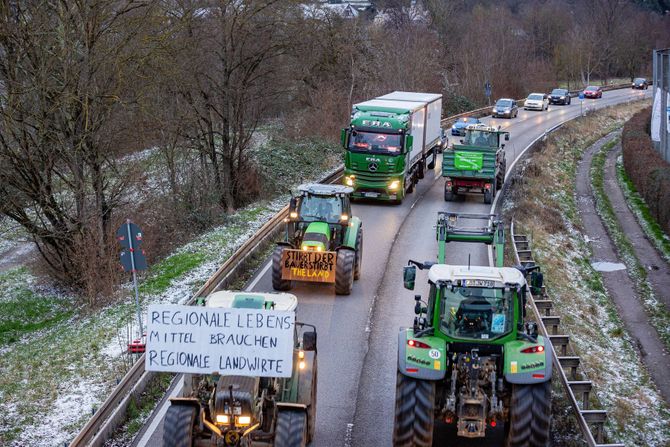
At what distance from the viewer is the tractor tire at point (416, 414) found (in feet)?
38.8

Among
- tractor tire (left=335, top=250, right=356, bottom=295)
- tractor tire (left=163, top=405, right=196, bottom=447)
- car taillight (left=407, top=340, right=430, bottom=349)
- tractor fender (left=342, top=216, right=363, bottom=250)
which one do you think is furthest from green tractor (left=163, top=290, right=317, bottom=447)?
tractor fender (left=342, top=216, right=363, bottom=250)

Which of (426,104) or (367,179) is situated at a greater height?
(426,104)

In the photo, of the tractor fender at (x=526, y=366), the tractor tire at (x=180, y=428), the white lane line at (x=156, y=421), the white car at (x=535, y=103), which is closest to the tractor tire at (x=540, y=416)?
the tractor fender at (x=526, y=366)

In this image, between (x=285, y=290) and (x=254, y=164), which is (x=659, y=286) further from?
(x=254, y=164)

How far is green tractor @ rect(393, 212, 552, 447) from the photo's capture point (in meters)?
11.7

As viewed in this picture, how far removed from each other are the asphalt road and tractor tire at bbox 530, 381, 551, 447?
1377 mm

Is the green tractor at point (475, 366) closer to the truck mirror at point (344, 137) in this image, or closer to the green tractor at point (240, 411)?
the green tractor at point (240, 411)

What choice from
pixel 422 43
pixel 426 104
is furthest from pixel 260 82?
pixel 422 43

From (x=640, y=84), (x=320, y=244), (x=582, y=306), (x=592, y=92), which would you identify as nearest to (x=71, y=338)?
(x=320, y=244)

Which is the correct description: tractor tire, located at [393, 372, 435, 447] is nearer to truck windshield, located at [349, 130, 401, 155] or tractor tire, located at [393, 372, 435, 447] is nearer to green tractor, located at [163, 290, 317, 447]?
green tractor, located at [163, 290, 317, 447]

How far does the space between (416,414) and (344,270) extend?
28.2ft

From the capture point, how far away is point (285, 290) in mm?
21062

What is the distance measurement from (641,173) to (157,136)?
2281 centimetres

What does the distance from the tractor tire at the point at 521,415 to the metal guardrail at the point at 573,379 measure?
124 centimetres
